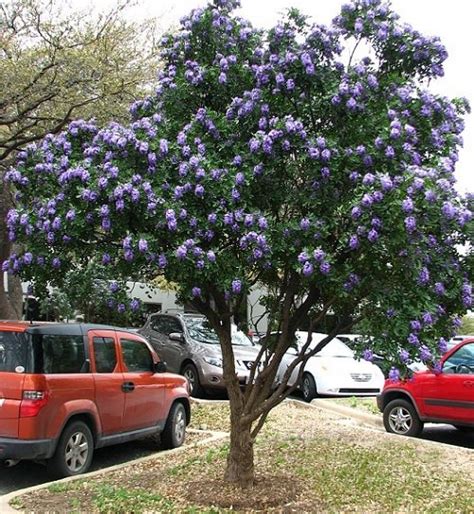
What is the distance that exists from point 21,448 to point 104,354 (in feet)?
5.71

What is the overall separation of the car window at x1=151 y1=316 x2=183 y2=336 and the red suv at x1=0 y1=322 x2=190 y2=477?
229 inches

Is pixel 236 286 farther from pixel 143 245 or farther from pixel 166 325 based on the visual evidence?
pixel 166 325

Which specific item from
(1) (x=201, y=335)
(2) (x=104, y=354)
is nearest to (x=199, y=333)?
Result: (1) (x=201, y=335)

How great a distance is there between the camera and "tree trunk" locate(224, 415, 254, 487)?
6129 millimetres

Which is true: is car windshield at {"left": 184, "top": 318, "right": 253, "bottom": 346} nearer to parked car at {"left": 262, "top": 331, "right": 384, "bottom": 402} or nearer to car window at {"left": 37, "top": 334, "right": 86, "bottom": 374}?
parked car at {"left": 262, "top": 331, "right": 384, "bottom": 402}

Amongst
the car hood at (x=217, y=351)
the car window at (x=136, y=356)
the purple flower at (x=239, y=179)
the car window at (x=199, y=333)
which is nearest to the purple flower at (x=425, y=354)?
the purple flower at (x=239, y=179)

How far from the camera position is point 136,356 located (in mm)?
8695

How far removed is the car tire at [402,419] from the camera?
387 inches

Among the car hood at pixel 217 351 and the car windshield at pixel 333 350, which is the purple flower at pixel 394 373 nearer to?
the car hood at pixel 217 351

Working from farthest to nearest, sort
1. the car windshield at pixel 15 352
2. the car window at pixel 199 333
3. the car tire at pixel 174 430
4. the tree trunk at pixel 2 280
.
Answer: the tree trunk at pixel 2 280
the car window at pixel 199 333
the car tire at pixel 174 430
the car windshield at pixel 15 352

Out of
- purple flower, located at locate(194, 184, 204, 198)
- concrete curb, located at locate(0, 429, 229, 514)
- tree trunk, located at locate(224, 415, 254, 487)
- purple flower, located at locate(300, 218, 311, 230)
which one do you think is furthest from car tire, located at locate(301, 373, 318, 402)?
purple flower, located at locate(194, 184, 204, 198)

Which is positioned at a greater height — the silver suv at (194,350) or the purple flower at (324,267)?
the purple flower at (324,267)

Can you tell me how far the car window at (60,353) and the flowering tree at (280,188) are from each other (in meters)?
1.04

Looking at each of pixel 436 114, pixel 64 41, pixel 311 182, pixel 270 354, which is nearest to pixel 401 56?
pixel 436 114
